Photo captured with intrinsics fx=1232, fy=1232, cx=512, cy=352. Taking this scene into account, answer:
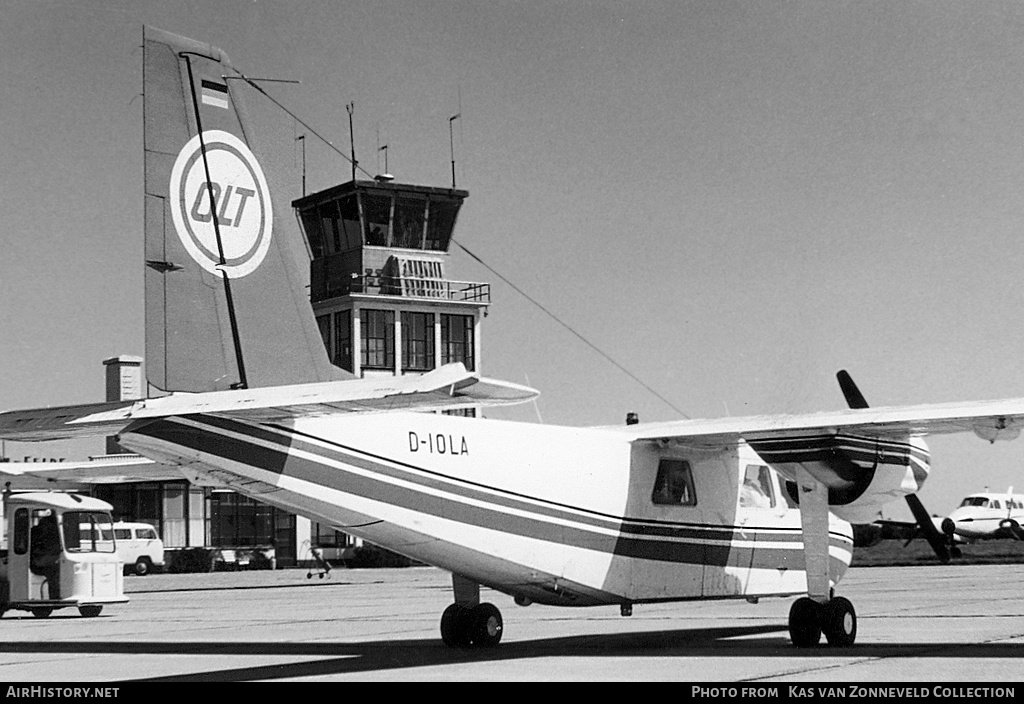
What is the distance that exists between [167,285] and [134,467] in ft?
20.6

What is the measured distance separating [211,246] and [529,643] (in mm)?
6773

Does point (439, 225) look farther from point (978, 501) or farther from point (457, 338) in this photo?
point (978, 501)

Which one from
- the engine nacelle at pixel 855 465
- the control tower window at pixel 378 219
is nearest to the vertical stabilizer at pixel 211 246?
the engine nacelle at pixel 855 465

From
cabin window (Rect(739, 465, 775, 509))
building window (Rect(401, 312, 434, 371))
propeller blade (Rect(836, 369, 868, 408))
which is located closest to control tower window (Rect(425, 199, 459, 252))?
building window (Rect(401, 312, 434, 371))

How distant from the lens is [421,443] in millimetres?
12945

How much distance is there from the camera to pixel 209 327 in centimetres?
1228

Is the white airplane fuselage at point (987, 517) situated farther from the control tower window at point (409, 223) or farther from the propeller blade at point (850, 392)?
the propeller blade at point (850, 392)

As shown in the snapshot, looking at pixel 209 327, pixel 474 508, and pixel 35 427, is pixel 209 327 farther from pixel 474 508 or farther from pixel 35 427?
pixel 474 508

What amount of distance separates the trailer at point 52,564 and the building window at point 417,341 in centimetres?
3455

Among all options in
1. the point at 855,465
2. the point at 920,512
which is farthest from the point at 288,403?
the point at 920,512

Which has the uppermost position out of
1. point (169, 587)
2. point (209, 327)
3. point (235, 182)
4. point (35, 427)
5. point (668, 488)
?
point (235, 182)

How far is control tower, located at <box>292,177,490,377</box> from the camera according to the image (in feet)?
192

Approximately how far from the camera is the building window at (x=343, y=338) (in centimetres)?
5919
